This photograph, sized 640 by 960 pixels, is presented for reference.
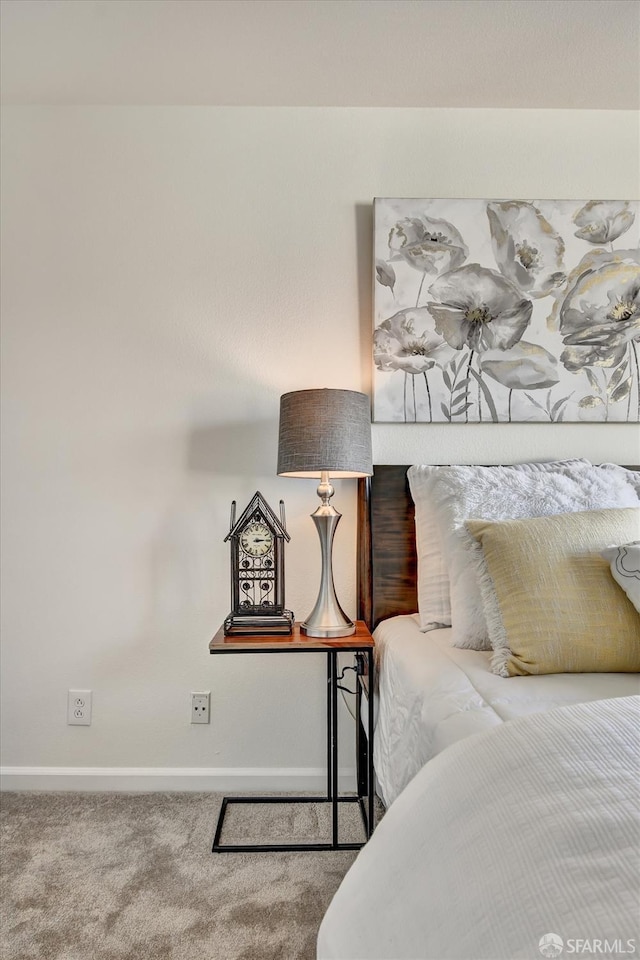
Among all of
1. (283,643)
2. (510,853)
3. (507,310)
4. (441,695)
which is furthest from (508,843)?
(507,310)

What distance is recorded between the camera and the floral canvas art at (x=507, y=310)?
221 cm

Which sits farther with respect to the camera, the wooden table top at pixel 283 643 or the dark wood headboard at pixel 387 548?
the dark wood headboard at pixel 387 548

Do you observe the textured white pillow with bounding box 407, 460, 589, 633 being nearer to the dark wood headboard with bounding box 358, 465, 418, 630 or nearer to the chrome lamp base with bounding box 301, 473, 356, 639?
the dark wood headboard with bounding box 358, 465, 418, 630

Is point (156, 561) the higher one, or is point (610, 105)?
point (610, 105)

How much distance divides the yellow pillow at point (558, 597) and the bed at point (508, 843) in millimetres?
108

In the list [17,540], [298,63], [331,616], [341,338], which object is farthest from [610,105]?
[17,540]

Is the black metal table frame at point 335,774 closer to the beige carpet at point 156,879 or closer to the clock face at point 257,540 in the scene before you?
the beige carpet at point 156,879

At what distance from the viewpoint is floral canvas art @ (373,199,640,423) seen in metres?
2.21

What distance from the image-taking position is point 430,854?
2.69 ft

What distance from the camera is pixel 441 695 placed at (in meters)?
1.37

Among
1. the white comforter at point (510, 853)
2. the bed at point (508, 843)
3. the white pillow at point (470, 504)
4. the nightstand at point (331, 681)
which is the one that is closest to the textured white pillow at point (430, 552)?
the white pillow at point (470, 504)

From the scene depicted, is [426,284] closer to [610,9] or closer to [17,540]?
[610,9]

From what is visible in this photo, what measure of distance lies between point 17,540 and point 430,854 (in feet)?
6.18
